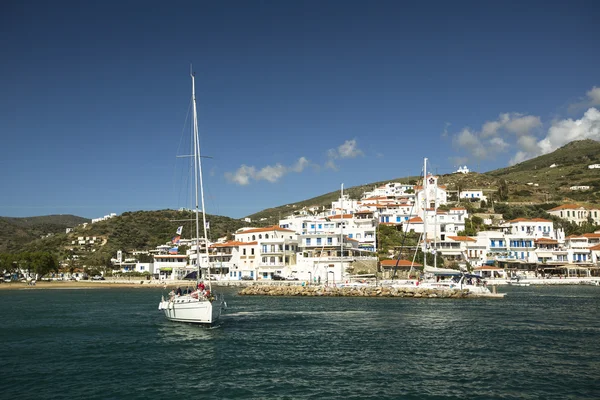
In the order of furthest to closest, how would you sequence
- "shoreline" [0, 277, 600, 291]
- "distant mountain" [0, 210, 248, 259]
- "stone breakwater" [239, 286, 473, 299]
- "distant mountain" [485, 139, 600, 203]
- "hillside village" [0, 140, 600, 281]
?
1. "distant mountain" [485, 139, 600, 203]
2. "distant mountain" [0, 210, 248, 259]
3. "hillside village" [0, 140, 600, 281]
4. "shoreline" [0, 277, 600, 291]
5. "stone breakwater" [239, 286, 473, 299]

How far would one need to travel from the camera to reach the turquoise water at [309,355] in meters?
19.5

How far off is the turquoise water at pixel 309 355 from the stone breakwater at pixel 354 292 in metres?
13.6

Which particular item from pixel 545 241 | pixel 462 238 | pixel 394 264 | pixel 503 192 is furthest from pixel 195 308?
pixel 503 192

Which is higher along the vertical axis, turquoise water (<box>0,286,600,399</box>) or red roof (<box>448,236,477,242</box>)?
red roof (<box>448,236,477,242</box>)

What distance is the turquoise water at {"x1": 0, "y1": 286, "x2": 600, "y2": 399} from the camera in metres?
19.5

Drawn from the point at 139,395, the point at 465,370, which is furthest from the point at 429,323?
the point at 139,395

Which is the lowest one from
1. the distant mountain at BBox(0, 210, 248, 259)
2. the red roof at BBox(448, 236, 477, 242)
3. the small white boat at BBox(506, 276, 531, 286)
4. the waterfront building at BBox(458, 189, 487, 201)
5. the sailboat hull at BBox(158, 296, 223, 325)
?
the small white boat at BBox(506, 276, 531, 286)

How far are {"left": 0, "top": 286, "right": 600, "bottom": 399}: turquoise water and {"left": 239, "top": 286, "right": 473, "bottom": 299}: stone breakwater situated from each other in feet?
44.7

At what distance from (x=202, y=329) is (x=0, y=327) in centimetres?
1500

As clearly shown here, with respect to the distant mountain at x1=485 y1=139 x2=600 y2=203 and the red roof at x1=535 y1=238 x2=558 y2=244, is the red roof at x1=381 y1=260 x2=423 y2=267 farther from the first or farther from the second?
the distant mountain at x1=485 y1=139 x2=600 y2=203

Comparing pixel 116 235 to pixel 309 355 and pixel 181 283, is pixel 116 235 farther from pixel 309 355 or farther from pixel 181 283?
pixel 309 355

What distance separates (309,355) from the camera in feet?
83.6

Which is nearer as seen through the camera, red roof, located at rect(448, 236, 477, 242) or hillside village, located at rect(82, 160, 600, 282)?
hillside village, located at rect(82, 160, 600, 282)

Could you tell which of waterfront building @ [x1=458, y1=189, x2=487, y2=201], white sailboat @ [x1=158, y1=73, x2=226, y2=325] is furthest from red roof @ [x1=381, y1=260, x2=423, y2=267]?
waterfront building @ [x1=458, y1=189, x2=487, y2=201]
